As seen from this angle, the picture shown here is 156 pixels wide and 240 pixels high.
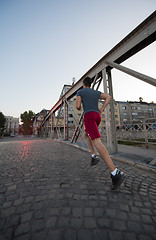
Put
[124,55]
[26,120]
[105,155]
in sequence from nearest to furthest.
Answer: [105,155] < [124,55] < [26,120]

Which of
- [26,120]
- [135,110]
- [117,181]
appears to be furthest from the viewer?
[26,120]

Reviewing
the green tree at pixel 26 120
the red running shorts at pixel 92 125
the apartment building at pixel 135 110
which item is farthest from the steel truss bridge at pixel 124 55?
the green tree at pixel 26 120

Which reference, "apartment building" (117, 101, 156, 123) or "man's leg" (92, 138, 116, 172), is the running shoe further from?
"apartment building" (117, 101, 156, 123)

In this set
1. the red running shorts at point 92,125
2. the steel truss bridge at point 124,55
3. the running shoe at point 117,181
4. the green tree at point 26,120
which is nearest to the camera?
the running shoe at point 117,181

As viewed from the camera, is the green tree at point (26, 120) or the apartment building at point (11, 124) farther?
the apartment building at point (11, 124)

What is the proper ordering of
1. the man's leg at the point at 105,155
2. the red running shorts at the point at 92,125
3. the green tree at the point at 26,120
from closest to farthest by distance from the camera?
the man's leg at the point at 105,155 → the red running shorts at the point at 92,125 → the green tree at the point at 26,120

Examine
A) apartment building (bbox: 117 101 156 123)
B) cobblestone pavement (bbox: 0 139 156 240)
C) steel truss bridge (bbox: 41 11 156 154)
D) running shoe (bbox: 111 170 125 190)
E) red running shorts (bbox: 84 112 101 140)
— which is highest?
apartment building (bbox: 117 101 156 123)

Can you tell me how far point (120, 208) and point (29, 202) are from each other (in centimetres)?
103

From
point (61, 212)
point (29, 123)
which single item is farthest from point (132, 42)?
point (29, 123)

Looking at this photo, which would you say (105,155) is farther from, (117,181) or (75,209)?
(75,209)

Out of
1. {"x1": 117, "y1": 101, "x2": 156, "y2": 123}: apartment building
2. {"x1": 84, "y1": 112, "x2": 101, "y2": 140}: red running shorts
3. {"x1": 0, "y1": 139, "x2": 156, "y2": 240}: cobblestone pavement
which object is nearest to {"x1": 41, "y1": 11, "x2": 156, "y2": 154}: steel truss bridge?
{"x1": 84, "y1": 112, "x2": 101, "y2": 140}: red running shorts

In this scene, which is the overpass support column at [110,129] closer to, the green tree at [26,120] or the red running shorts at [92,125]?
the red running shorts at [92,125]

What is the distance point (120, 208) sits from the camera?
113 cm

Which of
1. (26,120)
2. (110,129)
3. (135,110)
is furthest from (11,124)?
(110,129)
